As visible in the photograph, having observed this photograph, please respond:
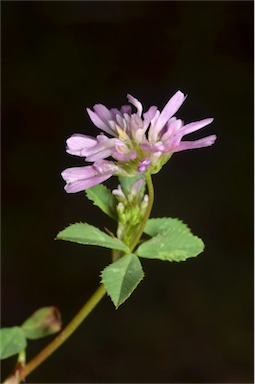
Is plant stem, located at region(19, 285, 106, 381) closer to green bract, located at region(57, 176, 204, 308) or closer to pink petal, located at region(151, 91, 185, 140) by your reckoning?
green bract, located at region(57, 176, 204, 308)

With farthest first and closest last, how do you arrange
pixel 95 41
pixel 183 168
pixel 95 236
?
pixel 95 41
pixel 183 168
pixel 95 236

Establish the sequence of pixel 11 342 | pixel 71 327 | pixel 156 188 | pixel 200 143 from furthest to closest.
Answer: pixel 156 188 < pixel 11 342 < pixel 71 327 < pixel 200 143

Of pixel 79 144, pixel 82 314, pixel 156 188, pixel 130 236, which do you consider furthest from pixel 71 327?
pixel 156 188

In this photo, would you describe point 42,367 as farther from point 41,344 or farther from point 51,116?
point 51,116

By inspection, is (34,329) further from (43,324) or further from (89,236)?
(89,236)

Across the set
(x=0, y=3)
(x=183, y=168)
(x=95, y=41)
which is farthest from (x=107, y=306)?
(x=0, y=3)

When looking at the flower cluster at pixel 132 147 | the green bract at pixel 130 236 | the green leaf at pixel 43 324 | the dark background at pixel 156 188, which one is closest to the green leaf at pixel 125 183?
the green bract at pixel 130 236
